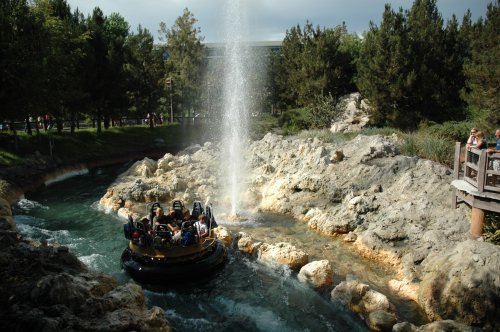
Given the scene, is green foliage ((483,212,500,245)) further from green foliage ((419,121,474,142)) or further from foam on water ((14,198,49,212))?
foam on water ((14,198,49,212))

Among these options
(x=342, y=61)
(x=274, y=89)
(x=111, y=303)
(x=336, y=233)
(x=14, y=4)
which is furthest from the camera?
(x=274, y=89)

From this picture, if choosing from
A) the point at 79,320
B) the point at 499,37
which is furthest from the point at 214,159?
the point at 79,320

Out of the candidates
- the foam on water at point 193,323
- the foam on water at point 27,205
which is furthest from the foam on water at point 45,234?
the foam on water at point 193,323

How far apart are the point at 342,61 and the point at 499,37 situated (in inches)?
777

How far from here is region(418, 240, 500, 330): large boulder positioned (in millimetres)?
10250

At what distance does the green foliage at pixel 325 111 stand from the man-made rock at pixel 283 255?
933 inches

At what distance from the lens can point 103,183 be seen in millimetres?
29516

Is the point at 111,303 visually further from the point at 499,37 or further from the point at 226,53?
the point at 499,37

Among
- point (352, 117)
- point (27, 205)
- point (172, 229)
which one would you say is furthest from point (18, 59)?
point (352, 117)

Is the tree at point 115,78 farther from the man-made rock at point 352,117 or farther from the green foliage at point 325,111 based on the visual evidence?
the man-made rock at point 352,117

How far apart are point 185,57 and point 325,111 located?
17.9 metres

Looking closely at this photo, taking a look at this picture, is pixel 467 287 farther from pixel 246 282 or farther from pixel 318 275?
pixel 246 282

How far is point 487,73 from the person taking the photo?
22703 millimetres

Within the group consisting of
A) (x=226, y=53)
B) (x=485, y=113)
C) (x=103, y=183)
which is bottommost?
(x=103, y=183)
